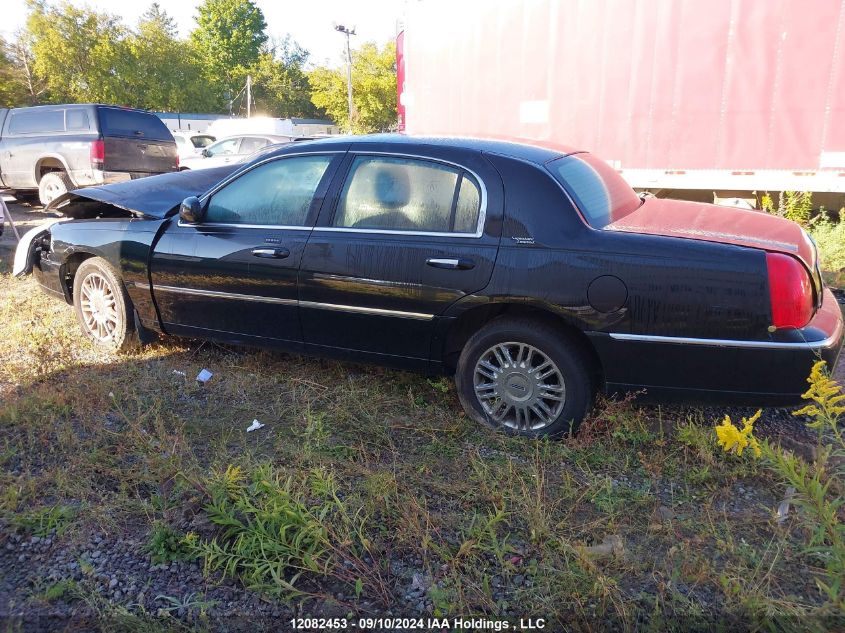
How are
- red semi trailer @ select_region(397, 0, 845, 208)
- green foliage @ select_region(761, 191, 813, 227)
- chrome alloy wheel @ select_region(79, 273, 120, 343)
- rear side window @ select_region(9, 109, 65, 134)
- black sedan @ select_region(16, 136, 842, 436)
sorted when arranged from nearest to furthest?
black sedan @ select_region(16, 136, 842, 436) < chrome alloy wheel @ select_region(79, 273, 120, 343) < red semi trailer @ select_region(397, 0, 845, 208) < green foliage @ select_region(761, 191, 813, 227) < rear side window @ select_region(9, 109, 65, 134)

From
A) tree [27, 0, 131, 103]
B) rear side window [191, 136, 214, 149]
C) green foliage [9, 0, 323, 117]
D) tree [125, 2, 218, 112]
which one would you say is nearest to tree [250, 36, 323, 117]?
green foliage [9, 0, 323, 117]

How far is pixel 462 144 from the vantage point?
145 inches

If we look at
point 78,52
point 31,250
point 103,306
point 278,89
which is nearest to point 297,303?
point 103,306

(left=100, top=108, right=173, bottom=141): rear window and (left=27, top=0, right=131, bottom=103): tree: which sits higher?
(left=27, top=0, right=131, bottom=103): tree

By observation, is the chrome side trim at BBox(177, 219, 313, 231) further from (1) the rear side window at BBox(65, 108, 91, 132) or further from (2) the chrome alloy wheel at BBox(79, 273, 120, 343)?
(1) the rear side window at BBox(65, 108, 91, 132)

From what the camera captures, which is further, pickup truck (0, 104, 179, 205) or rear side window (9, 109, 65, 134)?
rear side window (9, 109, 65, 134)

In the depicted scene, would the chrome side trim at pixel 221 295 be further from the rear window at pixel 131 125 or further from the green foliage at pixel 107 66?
the green foliage at pixel 107 66

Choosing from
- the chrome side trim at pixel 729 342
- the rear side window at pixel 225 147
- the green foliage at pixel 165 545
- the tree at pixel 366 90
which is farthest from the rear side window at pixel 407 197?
the tree at pixel 366 90

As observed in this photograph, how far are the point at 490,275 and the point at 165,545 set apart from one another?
1957mm

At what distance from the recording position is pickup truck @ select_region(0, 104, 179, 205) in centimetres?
1077

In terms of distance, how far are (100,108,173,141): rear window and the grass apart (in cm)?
801

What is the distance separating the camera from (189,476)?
2.93 m

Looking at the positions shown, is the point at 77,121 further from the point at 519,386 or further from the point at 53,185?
the point at 519,386

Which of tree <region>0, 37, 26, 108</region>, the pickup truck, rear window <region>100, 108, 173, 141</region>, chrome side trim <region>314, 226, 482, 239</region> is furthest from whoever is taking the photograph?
tree <region>0, 37, 26, 108</region>
